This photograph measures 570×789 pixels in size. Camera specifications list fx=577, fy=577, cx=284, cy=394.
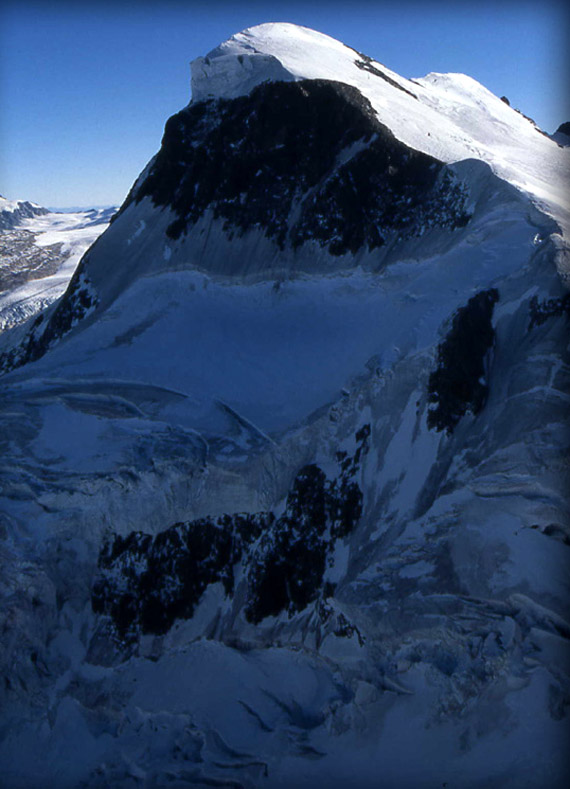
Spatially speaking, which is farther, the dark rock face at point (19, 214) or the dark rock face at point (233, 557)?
the dark rock face at point (19, 214)

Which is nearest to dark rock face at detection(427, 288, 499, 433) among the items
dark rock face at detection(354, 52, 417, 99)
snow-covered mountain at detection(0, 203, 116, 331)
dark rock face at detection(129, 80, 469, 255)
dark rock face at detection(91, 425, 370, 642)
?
dark rock face at detection(91, 425, 370, 642)

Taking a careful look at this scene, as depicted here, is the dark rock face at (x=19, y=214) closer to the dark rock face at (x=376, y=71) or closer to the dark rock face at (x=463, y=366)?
the dark rock face at (x=376, y=71)

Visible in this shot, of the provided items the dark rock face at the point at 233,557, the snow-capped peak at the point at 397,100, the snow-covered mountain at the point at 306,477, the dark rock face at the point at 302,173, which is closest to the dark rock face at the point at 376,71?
the snow-capped peak at the point at 397,100

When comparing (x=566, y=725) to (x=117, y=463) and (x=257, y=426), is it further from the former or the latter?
(x=117, y=463)

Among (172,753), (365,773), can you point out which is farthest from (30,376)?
(365,773)

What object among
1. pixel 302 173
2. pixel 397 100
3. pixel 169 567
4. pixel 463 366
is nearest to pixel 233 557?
pixel 169 567

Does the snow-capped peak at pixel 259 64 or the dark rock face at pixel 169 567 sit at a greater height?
the snow-capped peak at pixel 259 64

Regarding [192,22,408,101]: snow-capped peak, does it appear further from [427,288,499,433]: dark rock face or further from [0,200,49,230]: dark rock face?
[0,200,49,230]: dark rock face
